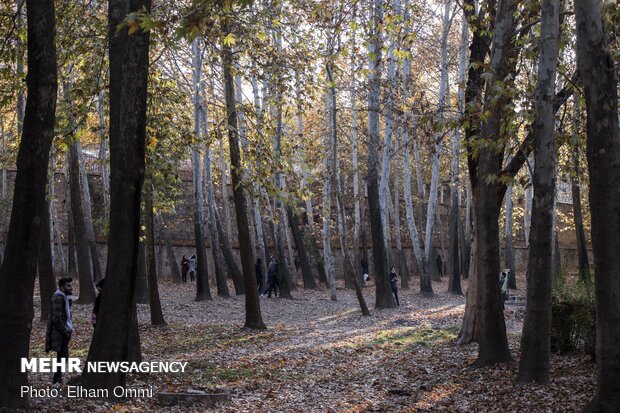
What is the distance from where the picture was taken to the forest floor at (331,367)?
11867 mm

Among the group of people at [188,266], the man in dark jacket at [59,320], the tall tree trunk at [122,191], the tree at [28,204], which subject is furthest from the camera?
the group of people at [188,266]

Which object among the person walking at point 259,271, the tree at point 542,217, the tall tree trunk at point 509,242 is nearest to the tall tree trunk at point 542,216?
the tree at point 542,217

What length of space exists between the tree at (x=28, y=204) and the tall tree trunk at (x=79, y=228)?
15.4m

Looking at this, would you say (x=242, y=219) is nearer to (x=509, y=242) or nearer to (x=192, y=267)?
(x=192, y=267)

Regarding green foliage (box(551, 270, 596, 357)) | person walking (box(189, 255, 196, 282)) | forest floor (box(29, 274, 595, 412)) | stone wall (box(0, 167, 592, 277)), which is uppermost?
stone wall (box(0, 167, 592, 277))

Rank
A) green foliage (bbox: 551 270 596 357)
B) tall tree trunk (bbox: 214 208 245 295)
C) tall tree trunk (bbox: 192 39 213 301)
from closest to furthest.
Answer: green foliage (bbox: 551 270 596 357)
tall tree trunk (bbox: 192 39 213 301)
tall tree trunk (bbox: 214 208 245 295)

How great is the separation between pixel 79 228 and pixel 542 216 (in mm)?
17414

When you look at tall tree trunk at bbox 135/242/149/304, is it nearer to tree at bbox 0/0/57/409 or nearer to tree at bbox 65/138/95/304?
tree at bbox 65/138/95/304

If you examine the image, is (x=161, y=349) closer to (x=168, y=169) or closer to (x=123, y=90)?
(x=168, y=169)

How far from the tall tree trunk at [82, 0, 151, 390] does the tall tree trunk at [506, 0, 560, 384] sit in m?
5.48

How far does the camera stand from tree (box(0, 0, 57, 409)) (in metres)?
9.77

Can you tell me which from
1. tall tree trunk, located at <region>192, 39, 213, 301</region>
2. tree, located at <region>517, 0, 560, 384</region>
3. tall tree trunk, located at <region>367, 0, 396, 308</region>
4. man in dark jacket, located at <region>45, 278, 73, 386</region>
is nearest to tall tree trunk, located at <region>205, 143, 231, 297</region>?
tall tree trunk, located at <region>192, 39, 213, 301</region>

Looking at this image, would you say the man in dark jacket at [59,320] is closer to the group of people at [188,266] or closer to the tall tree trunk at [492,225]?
the tall tree trunk at [492,225]

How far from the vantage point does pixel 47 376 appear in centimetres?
1338
